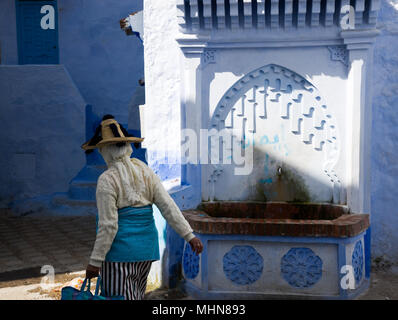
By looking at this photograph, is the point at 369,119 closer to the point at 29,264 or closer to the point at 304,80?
the point at 304,80

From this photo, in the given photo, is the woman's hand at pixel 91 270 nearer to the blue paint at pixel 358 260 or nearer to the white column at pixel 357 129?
the blue paint at pixel 358 260

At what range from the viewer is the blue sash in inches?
118

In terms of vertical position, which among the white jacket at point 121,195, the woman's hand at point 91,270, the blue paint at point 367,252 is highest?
the white jacket at point 121,195

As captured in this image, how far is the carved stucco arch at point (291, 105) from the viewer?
199 inches

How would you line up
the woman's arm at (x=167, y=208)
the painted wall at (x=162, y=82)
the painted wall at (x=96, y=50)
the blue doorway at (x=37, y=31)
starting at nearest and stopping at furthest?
1. the woman's arm at (x=167, y=208)
2. the painted wall at (x=162, y=82)
3. the painted wall at (x=96, y=50)
4. the blue doorway at (x=37, y=31)

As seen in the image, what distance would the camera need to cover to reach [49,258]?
6.30 meters

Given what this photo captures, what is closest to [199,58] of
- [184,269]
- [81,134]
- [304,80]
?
[304,80]

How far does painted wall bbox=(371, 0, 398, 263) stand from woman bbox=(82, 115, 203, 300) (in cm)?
295

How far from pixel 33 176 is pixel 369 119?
6912 millimetres

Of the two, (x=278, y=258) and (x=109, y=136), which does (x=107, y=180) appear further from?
(x=278, y=258)

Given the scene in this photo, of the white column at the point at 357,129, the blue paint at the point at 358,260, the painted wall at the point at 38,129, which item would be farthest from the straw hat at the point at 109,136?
the painted wall at the point at 38,129

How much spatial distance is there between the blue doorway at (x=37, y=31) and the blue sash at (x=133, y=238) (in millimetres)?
8296

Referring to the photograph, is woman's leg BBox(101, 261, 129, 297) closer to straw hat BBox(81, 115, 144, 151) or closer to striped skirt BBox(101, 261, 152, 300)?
striped skirt BBox(101, 261, 152, 300)

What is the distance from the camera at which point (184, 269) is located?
482cm
